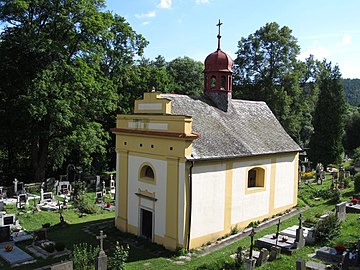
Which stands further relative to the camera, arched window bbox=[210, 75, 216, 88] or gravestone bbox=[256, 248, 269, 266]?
arched window bbox=[210, 75, 216, 88]

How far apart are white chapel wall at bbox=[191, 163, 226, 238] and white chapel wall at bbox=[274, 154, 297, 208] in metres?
5.24

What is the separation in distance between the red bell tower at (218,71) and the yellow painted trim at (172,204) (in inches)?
267

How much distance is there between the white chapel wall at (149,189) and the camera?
1659 centimetres

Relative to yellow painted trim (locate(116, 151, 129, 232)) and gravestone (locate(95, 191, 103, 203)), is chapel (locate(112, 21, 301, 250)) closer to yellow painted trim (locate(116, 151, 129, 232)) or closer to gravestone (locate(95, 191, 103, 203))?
yellow painted trim (locate(116, 151, 129, 232))

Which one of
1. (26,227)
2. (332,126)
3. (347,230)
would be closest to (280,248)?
(347,230)

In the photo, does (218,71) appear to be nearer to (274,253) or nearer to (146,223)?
(146,223)

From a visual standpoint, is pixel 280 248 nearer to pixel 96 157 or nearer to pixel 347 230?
pixel 347 230

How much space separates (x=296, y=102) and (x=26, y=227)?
31712mm

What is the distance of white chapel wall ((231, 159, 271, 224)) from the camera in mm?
18031

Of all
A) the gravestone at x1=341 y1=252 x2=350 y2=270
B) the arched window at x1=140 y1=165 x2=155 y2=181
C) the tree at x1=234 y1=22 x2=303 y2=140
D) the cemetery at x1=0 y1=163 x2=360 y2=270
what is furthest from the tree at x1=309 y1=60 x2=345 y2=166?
the gravestone at x1=341 y1=252 x2=350 y2=270

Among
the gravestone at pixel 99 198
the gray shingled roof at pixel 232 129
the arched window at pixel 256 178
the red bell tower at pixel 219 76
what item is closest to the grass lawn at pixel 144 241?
the gravestone at pixel 99 198

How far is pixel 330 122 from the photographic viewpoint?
1404 inches

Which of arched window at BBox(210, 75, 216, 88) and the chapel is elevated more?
arched window at BBox(210, 75, 216, 88)

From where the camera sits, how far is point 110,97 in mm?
29844
